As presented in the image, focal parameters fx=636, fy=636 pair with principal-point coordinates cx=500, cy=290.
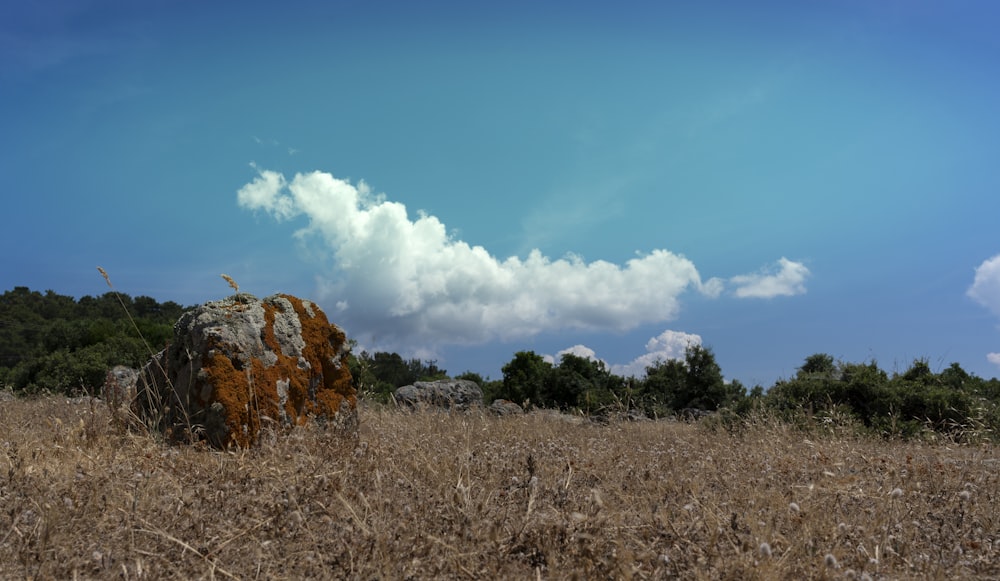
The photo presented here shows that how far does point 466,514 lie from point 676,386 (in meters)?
15.5

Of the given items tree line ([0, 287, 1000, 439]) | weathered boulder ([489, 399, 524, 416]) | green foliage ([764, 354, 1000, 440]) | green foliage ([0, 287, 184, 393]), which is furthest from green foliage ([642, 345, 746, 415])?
green foliage ([0, 287, 184, 393])

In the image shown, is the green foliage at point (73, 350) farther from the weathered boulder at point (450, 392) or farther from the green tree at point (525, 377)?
the green tree at point (525, 377)

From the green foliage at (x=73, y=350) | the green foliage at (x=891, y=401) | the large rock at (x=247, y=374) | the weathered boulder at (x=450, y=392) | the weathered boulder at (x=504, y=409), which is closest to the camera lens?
the large rock at (x=247, y=374)

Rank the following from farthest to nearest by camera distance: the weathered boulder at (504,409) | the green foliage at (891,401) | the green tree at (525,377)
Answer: the green tree at (525,377) → the weathered boulder at (504,409) → the green foliage at (891,401)

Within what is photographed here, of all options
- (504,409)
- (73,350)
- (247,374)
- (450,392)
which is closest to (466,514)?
(247,374)

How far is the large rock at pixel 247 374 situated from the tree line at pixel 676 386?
166cm

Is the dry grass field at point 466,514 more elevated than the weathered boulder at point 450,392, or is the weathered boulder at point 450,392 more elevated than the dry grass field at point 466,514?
the weathered boulder at point 450,392

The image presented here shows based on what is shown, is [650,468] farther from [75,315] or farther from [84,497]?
[75,315]

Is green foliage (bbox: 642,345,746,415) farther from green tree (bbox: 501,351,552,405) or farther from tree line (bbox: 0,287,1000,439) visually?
green tree (bbox: 501,351,552,405)

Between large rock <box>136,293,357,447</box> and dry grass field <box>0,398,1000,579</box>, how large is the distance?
1.69 feet

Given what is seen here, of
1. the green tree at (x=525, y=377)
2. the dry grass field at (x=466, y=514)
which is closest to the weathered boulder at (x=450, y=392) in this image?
the green tree at (x=525, y=377)

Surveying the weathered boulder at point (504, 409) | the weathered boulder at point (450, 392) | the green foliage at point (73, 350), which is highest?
the green foliage at point (73, 350)

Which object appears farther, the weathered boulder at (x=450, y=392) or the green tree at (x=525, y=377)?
the green tree at (x=525, y=377)

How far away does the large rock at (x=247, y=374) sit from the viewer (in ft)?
24.3
